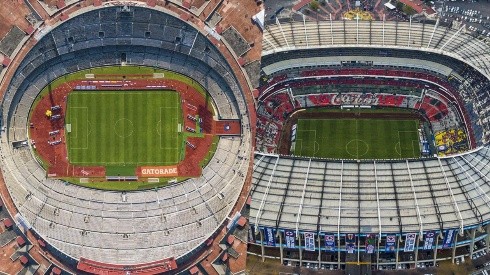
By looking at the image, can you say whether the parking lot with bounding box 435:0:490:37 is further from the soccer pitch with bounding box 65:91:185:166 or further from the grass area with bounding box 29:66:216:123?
the soccer pitch with bounding box 65:91:185:166

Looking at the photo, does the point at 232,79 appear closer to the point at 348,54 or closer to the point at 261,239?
the point at 348,54

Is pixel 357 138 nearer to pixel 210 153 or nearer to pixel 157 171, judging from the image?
pixel 210 153

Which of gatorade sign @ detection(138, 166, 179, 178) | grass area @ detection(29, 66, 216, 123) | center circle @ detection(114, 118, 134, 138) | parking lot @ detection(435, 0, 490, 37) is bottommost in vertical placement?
gatorade sign @ detection(138, 166, 179, 178)

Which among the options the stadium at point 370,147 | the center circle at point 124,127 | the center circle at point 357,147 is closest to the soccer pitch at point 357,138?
the center circle at point 357,147

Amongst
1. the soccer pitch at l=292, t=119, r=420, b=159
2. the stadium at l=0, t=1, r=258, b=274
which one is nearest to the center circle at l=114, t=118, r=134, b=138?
the stadium at l=0, t=1, r=258, b=274

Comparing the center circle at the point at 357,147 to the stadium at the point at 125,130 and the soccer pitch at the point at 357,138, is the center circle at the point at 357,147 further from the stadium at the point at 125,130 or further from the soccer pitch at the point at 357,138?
the stadium at the point at 125,130

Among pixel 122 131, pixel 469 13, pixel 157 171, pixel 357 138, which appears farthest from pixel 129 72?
pixel 469 13

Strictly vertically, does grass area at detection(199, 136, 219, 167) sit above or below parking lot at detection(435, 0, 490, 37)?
below
